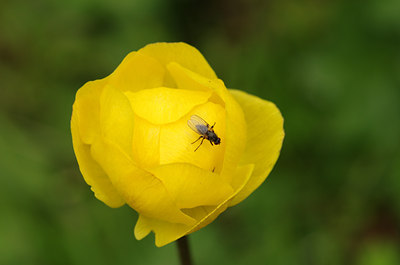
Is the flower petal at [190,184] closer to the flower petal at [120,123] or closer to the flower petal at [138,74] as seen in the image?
the flower petal at [120,123]

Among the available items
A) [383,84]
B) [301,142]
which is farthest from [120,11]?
[383,84]

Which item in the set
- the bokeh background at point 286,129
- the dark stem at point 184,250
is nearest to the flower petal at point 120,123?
the dark stem at point 184,250

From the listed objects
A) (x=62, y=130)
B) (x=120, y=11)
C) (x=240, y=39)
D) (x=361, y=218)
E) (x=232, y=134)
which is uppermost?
(x=232, y=134)

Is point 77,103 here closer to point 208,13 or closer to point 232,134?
point 232,134

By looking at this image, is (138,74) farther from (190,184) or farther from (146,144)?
(190,184)

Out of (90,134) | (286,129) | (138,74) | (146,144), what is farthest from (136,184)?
(286,129)

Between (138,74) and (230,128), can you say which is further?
(138,74)

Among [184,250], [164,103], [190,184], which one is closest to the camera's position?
[190,184]
